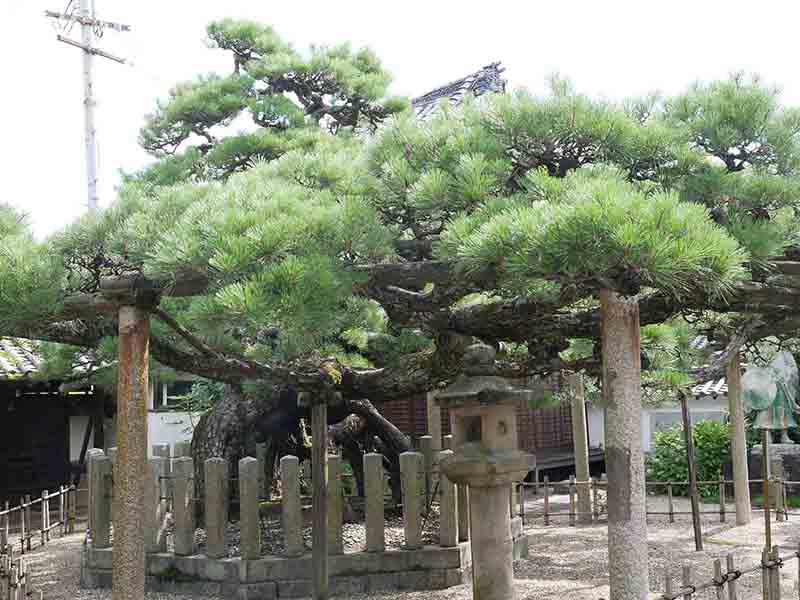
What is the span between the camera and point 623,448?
5336mm

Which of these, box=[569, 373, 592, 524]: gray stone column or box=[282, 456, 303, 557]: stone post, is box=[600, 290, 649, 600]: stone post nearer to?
box=[282, 456, 303, 557]: stone post

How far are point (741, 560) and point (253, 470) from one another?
231 inches

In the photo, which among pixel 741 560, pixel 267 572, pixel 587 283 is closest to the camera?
pixel 587 283

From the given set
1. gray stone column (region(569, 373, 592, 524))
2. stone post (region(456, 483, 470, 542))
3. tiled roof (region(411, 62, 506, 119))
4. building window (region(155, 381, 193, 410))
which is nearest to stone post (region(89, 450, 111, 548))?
stone post (region(456, 483, 470, 542))

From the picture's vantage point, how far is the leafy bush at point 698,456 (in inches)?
640

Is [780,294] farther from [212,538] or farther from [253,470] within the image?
[212,538]

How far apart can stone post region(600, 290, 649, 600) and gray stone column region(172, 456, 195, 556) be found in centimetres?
477

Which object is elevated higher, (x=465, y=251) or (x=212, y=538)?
(x=465, y=251)

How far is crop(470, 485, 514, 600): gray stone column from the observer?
6.48 m

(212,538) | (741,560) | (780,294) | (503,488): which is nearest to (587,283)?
(780,294)

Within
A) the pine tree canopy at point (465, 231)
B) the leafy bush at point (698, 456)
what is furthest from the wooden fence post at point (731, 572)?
the leafy bush at point (698, 456)

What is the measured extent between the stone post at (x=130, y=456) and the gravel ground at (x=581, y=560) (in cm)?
284

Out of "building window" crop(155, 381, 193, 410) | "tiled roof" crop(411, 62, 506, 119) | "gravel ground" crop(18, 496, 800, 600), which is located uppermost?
"tiled roof" crop(411, 62, 506, 119)

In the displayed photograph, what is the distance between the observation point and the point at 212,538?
841 cm
